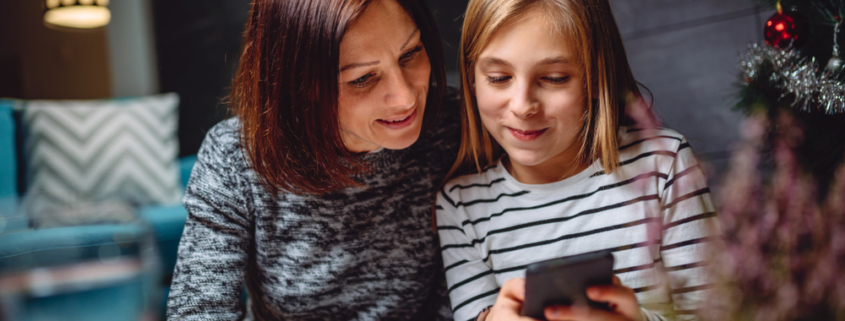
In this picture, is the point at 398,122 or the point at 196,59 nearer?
the point at 398,122

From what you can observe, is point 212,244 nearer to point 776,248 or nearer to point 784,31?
point 776,248

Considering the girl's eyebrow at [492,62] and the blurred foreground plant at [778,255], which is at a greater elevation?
the girl's eyebrow at [492,62]

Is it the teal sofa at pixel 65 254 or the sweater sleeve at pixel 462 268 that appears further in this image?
the sweater sleeve at pixel 462 268

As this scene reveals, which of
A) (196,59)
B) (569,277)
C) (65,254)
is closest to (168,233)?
(196,59)

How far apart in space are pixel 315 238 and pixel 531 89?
49 centimetres

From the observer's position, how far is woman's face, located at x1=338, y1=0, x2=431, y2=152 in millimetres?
766

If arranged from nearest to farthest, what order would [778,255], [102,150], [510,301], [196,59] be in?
1. [778,255]
2. [510,301]
3. [102,150]
4. [196,59]

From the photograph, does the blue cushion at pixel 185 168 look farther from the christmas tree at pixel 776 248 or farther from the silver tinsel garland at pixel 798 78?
the christmas tree at pixel 776 248

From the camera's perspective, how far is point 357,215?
976 mm

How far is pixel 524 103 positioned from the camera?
73 cm

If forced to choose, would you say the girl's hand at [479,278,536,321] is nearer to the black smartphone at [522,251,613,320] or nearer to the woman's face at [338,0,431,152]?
the black smartphone at [522,251,613,320]

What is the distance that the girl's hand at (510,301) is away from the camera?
594 millimetres

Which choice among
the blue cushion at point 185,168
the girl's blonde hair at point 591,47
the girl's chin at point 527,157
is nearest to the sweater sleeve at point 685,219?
the girl's blonde hair at point 591,47

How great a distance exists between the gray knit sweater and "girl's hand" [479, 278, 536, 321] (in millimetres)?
381
